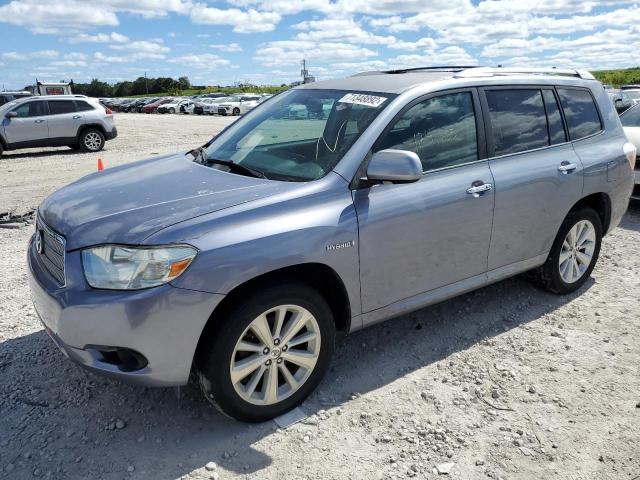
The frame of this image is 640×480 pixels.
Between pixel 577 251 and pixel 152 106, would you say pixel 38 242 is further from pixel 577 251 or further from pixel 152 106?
pixel 152 106

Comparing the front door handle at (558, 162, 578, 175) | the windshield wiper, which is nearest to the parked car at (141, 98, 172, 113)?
the windshield wiper

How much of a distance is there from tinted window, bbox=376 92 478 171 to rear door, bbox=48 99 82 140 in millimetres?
13850

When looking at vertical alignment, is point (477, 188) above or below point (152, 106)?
below

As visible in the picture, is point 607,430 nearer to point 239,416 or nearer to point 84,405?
point 239,416

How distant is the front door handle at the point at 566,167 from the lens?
4198 mm

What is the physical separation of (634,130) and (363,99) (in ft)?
20.9

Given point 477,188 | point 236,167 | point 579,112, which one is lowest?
point 477,188

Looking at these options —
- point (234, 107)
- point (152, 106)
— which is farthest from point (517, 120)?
point (152, 106)

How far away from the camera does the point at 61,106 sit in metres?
14.9

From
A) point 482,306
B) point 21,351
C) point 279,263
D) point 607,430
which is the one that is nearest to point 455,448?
point 607,430

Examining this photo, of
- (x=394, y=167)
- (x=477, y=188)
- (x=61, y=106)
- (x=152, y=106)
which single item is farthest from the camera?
(x=152, y=106)

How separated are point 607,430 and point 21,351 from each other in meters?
3.69

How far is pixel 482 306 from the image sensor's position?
4551mm

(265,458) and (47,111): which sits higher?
(47,111)
